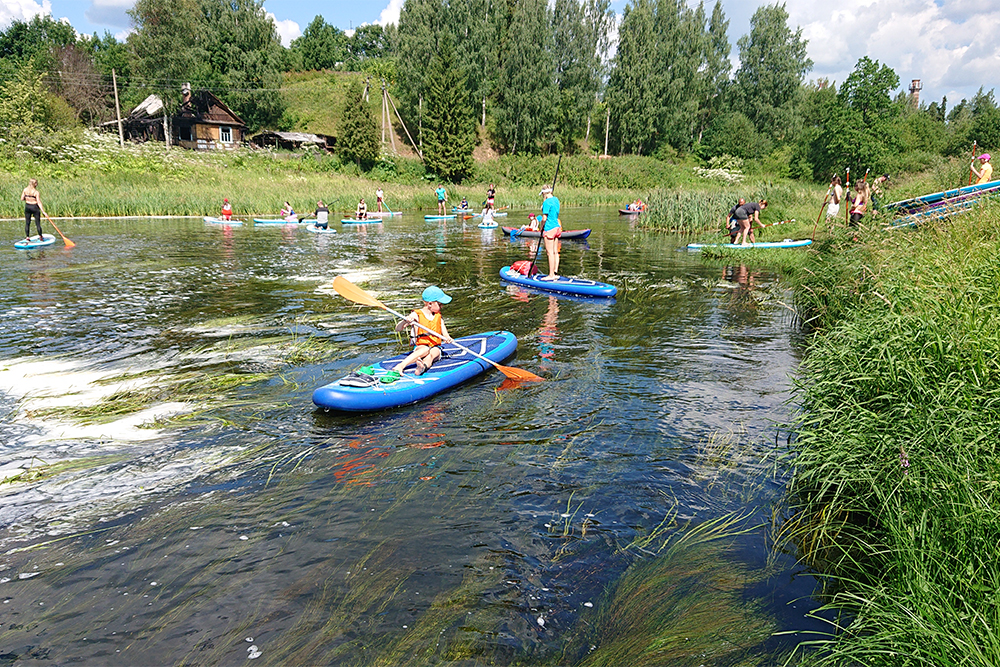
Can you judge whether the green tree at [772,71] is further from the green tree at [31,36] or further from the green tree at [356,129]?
the green tree at [31,36]

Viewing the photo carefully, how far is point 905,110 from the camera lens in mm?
52469

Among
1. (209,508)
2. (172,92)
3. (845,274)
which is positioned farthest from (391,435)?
(172,92)

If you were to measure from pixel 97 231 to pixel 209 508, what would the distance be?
21.9 m

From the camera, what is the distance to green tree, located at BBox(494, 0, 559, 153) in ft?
167

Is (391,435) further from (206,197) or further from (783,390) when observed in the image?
(206,197)

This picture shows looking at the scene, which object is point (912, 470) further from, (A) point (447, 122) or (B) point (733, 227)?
(A) point (447, 122)

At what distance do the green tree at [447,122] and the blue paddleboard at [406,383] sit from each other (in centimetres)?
4155

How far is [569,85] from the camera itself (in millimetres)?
55406

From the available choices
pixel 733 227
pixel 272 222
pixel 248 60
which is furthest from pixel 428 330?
pixel 248 60

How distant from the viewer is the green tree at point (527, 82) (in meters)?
51.0

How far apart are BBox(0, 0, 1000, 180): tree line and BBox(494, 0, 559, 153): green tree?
0.36ft

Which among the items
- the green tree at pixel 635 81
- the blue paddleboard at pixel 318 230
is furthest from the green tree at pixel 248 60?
the blue paddleboard at pixel 318 230

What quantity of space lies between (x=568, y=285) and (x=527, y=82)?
141ft

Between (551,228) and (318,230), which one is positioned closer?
(551,228)
